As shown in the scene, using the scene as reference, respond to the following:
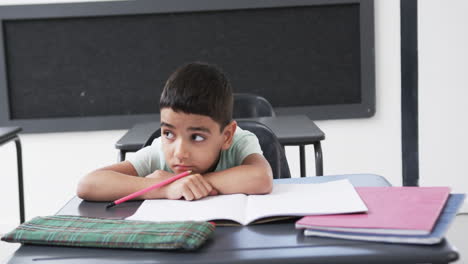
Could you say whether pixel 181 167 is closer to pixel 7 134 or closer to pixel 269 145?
pixel 269 145

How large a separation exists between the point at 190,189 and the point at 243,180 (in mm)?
113

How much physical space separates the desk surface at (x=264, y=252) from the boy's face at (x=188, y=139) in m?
0.32

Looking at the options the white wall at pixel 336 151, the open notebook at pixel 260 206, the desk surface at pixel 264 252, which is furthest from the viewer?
the white wall at pixel 336 151

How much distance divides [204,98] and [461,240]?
90.2 inches

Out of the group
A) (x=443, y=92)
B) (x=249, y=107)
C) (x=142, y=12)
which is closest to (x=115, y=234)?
(x=249, y=107)

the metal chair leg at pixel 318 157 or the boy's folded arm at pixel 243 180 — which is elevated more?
the boy's folded arm at pixel 243 180

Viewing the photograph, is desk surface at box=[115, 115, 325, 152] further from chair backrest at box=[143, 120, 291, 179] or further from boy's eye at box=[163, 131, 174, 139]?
boy's eye at box=[163, 131, 174, 139]

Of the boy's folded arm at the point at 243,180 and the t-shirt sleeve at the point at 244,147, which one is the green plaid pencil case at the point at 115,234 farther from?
the t-shirt sleeve at the point at 244,147

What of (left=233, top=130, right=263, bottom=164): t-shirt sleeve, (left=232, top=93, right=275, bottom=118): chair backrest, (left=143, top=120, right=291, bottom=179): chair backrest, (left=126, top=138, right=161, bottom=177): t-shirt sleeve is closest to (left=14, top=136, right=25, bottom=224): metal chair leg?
(left=232, top=93, right=275, bottom=118): chair backrest

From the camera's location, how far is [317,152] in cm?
252

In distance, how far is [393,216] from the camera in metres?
0.97

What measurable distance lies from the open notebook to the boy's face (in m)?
0.13

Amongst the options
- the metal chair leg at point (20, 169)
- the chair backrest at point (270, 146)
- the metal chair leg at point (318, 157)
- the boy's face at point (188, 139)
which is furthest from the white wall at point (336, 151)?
the boy's face at point (188, 139)

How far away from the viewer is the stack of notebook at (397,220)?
89cm
